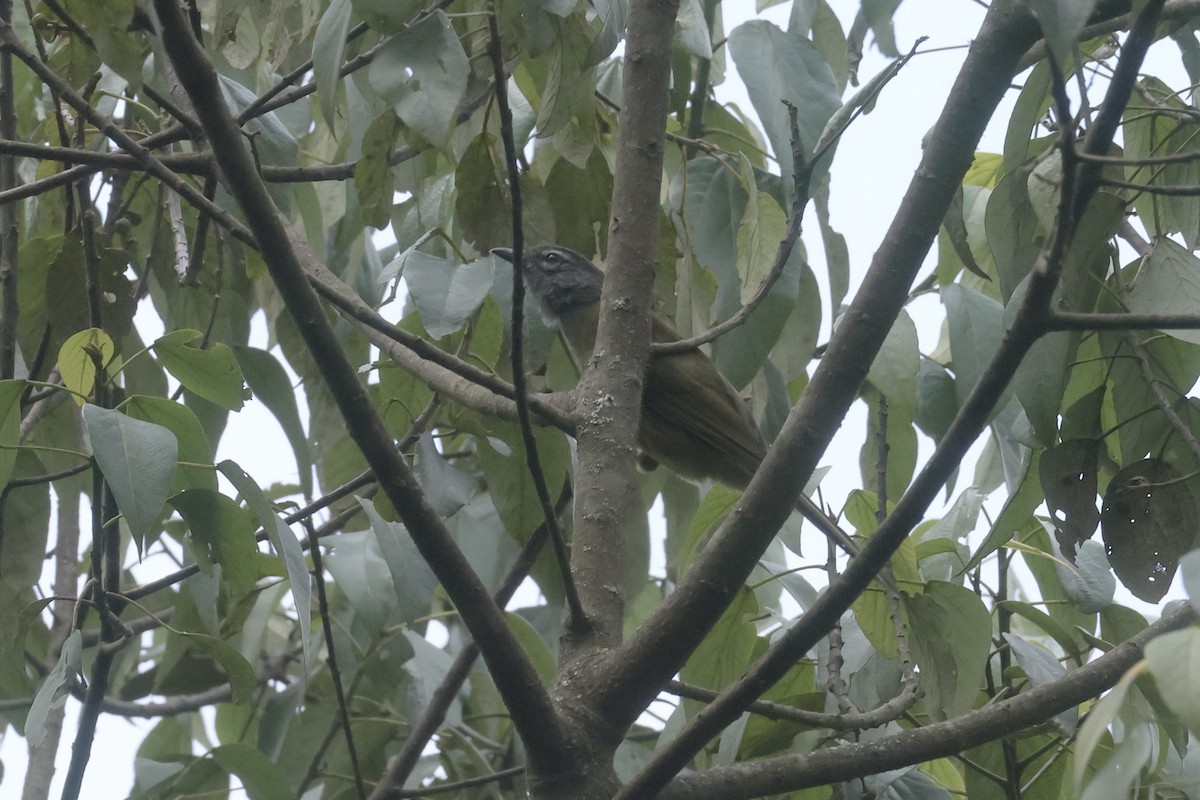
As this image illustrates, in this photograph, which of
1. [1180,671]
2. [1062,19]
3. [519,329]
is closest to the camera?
[1180,671]

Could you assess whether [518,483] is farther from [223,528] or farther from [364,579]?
[223,528]

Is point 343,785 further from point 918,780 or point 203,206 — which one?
point 203,206

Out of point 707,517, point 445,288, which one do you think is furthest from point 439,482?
point 707,517

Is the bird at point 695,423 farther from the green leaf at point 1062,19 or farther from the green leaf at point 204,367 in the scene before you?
the green leaf at point 1062,19

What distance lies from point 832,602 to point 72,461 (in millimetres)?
2293

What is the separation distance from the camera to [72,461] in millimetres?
3123

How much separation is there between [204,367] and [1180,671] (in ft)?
5.75

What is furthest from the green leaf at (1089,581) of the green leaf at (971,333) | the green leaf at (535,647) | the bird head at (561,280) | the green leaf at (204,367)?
the bird head at (561,280)

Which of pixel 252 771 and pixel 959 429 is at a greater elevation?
pixel 959 429

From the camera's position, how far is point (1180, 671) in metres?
1.02

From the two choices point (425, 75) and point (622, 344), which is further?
point (622, 344)

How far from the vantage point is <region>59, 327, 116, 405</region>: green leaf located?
199cm

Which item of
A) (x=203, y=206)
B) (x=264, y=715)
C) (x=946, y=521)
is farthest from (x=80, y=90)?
(x=946, y=521)

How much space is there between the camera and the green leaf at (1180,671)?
3.27ft
